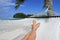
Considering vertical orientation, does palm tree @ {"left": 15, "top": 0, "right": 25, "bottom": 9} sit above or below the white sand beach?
above

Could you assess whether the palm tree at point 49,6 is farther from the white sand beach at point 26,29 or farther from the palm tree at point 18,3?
the palm tree at point 18,3

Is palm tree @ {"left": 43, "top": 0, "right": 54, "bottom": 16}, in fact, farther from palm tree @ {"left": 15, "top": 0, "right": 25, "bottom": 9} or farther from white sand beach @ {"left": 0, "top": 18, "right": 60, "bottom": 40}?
palm tree @ {"left": 15, "top": 0, "right": 25, "bottom": 9}

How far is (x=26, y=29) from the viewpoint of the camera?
1408mm

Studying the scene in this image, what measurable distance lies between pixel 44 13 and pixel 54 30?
8.3 inches

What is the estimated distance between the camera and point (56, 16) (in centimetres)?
138

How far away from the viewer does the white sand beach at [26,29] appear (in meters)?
1.38

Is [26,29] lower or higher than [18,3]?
lower

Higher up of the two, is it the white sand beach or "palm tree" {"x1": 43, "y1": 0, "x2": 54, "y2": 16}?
"palm tree" {"x1": 43, "y1": 0, "x2": 54, "y2": 16}

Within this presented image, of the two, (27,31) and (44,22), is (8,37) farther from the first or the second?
(44,22)

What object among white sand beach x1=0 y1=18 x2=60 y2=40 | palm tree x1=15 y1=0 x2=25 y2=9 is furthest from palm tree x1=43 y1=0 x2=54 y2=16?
palm tree x1=15 y1=0 x2=25 y2=9

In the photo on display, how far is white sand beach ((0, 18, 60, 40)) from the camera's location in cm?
138

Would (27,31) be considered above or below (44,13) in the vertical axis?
below

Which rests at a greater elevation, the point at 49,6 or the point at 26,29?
the point at 49,6

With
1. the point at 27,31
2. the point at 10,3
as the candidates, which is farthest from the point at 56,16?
the point at 10,3
